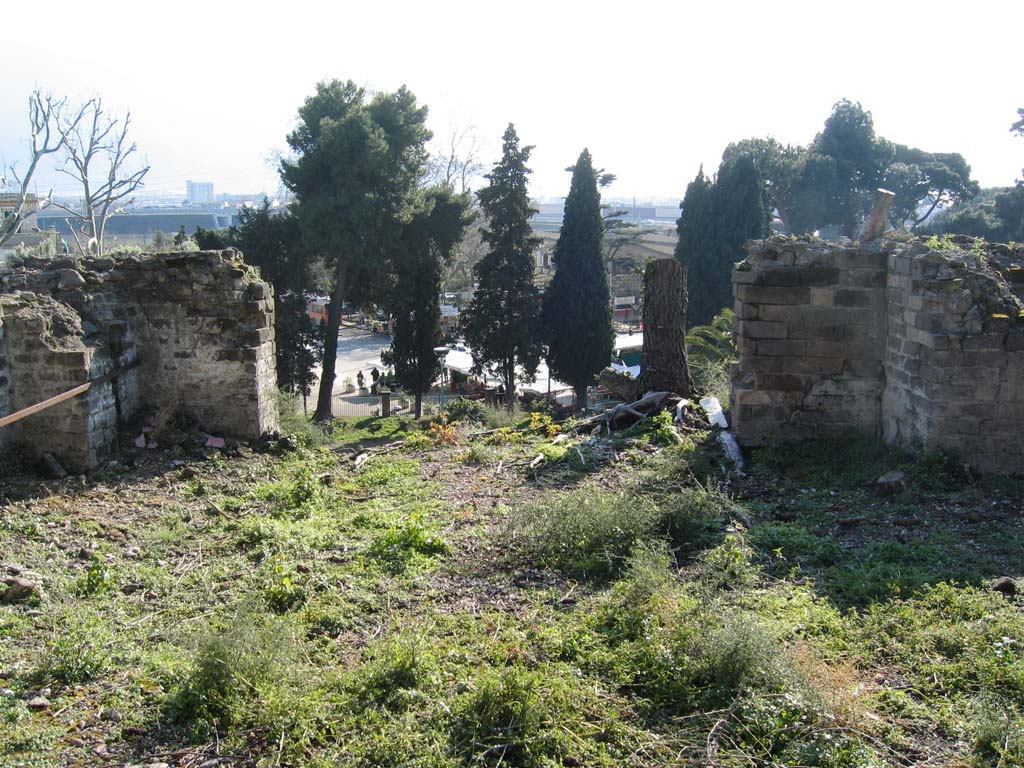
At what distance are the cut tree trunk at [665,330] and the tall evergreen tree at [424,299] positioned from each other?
13.2 meters

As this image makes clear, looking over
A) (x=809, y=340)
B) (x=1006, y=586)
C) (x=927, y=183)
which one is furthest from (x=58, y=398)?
(x=927, y=183)

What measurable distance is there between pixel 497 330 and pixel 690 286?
27.1 feet

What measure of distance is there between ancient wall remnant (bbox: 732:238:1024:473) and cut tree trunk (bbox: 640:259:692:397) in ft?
6.94

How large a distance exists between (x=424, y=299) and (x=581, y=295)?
4.39 m

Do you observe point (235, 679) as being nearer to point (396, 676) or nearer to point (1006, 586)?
point (396, 676)

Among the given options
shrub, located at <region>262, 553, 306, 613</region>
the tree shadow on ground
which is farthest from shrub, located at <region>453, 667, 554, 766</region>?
the tree shadow on ground

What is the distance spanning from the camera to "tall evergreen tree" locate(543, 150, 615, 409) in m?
23.7

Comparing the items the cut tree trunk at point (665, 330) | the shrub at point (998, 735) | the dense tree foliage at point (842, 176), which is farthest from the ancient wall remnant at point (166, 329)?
the dense tree foliage at point (842, 176)

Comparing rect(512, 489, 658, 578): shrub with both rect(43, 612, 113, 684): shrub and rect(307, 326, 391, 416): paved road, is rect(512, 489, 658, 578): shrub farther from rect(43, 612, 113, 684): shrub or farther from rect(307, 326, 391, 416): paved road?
rect(307, 326, 391, 416): paved road

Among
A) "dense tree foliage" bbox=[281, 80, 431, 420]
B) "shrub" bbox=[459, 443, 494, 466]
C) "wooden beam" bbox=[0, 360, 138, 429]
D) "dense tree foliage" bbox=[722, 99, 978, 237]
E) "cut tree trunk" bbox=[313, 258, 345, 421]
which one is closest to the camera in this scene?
"wooden beam" bbox=[0, 360, 138, 429]

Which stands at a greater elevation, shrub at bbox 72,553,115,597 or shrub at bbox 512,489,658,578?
shrub at bbox 512,489,658,578

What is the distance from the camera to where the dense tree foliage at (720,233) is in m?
27.4

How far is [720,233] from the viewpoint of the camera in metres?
28.0

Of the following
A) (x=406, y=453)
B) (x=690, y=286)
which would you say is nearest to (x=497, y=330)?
(x=690, y=286)
